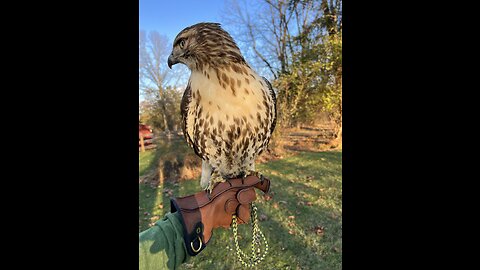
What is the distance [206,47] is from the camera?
167cm

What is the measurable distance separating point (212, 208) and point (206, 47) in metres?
1.03

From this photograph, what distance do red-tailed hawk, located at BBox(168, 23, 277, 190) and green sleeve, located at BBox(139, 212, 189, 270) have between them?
0.40 metres

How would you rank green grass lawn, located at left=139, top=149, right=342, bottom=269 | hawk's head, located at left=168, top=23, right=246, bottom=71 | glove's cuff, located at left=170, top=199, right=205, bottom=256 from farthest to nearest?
1. green grass lawn, located at left=139, top=149, right=342, bottom=269
2. hawk's head, located at left=168, top=23, right=246, bottom=71
3. glove's cuff, located at left=170, top=199, right=205, bottom=256

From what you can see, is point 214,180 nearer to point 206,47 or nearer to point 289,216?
point 206,47

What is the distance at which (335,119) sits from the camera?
10.1 meters

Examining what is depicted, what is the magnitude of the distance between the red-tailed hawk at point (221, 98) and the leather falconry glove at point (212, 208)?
0.13 meters

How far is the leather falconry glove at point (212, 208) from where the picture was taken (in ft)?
4.76

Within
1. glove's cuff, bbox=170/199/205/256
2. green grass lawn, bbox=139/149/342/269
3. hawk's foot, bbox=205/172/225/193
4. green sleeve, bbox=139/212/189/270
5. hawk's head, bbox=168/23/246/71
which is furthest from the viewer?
green grass lawn, bbox=139/149/342/269

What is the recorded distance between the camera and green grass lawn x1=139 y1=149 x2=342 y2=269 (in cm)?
366

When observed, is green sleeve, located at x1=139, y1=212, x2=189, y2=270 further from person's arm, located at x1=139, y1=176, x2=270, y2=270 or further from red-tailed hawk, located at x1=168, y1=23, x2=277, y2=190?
red-tailed hawk, located at x1=168, y1=23, x2=277, y2=190

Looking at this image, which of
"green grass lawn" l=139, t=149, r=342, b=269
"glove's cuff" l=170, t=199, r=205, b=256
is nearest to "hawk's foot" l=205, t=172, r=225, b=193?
"glove's cuff" l=170, t=199, r=205, b=256

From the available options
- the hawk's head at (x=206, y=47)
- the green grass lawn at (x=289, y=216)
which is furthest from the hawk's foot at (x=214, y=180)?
the green grass lawn at (x=289, y=216)
